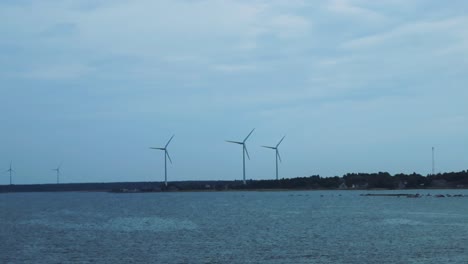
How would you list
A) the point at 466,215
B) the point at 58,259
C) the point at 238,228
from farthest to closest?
the point at 466,215, the point at 238,228, the point at 58,259

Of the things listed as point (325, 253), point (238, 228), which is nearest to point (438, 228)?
point (238, 228)

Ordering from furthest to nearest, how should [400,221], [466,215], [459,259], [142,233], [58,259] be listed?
1. [466,215]
2. [400,221]
3. [142,233]
4. [58,259]
5. [459,259]

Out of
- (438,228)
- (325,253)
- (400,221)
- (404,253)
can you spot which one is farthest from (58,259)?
(400,221)

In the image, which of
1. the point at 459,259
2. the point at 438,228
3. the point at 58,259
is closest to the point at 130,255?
the point at 58,259

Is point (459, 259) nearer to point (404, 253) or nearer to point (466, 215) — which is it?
point (404, 253)

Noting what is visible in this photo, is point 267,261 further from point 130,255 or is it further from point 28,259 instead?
point 28,259

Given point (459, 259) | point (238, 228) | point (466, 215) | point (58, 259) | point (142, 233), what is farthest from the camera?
point (466, 215)

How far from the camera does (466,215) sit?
100 meters

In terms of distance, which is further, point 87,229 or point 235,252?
point 87,229

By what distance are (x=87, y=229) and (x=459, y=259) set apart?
4690 cm

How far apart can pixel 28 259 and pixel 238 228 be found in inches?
1257

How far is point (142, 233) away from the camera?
246 ft

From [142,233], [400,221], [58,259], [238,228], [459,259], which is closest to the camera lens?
[459,259]

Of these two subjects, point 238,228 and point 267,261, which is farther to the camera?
point 238,228
